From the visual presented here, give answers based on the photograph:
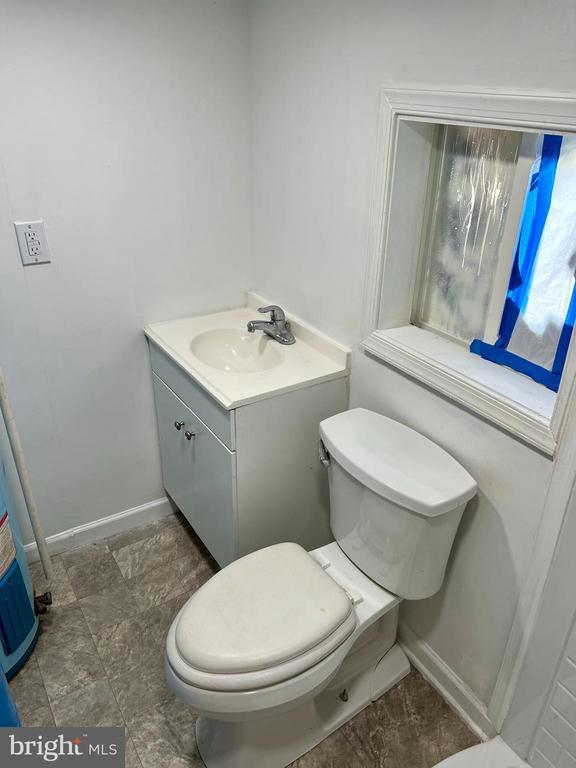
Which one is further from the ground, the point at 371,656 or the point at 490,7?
the point at 490,7

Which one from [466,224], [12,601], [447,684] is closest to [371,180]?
[466,224]

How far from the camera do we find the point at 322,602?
1.31 meters

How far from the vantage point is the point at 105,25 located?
1.52 meters

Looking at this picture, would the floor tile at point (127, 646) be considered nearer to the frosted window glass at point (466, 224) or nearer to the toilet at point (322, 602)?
the toilet at point (322, 602)

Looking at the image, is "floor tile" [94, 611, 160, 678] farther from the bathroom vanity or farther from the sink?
the sink

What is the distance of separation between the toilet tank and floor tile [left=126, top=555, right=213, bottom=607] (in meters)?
0.66

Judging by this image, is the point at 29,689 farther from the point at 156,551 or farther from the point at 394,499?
the point at 394,499

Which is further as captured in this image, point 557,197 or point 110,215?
point 110,215

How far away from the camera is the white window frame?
3.44ft

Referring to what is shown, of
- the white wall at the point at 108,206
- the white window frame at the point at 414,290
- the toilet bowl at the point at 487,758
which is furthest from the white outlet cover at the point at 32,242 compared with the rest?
the toilet bowl at the point at 487,758

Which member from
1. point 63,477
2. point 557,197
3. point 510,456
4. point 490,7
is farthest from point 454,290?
point 63,477

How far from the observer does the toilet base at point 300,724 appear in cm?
136

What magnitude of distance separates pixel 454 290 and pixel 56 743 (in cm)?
141

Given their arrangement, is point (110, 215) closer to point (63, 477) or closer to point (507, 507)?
point (63, 477)
